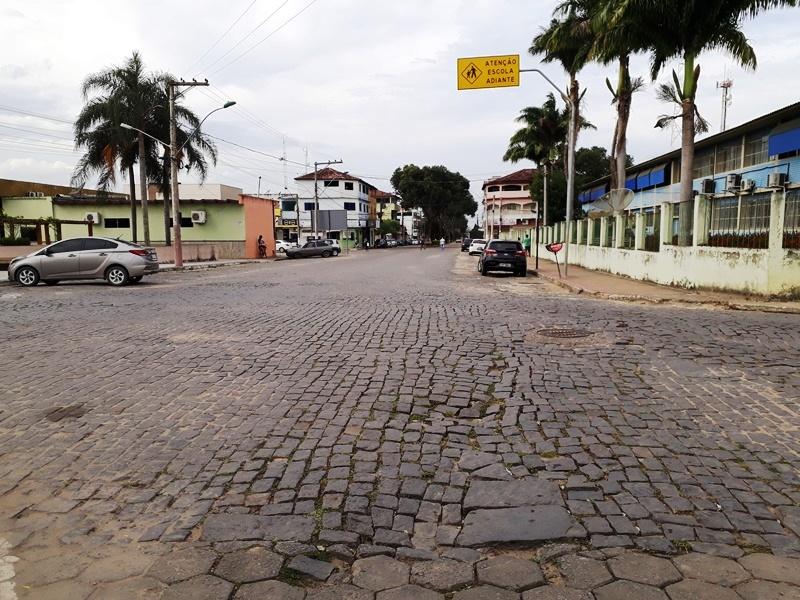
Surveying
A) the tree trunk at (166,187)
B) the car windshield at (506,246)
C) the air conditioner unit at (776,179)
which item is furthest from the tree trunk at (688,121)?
the tree trunk at (166,187)

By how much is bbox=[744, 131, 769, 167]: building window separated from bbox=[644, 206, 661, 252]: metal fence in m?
7.76

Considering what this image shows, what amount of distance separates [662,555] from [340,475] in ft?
6.40

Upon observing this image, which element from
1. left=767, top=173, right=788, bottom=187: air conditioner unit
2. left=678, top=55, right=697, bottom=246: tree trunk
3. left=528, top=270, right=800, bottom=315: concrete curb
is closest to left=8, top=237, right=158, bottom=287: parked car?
left=528, top=270, right=800, bottom=315: concrete curb

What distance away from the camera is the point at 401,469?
13.4 ft

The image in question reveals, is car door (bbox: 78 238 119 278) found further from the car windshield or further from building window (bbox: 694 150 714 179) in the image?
building window (bbox: 694 150 714 179)

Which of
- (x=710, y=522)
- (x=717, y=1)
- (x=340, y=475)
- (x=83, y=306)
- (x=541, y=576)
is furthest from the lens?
(x=717, y=1)

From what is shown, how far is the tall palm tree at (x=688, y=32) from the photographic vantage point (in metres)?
16.1

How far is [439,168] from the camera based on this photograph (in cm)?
8675

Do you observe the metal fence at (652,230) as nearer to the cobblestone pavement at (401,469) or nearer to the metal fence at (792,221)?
the metal fence at (792,221)

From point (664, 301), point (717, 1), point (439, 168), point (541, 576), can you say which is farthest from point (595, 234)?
point (439, 168)

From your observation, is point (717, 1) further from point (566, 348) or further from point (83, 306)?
point (83, 306)

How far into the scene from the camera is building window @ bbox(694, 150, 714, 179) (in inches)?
1124

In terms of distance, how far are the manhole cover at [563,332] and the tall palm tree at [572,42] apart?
19.6 meters

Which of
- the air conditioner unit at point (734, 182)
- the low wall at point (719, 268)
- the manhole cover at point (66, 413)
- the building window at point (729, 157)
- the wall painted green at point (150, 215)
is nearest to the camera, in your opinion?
the manhole cover at point (66, 413)
